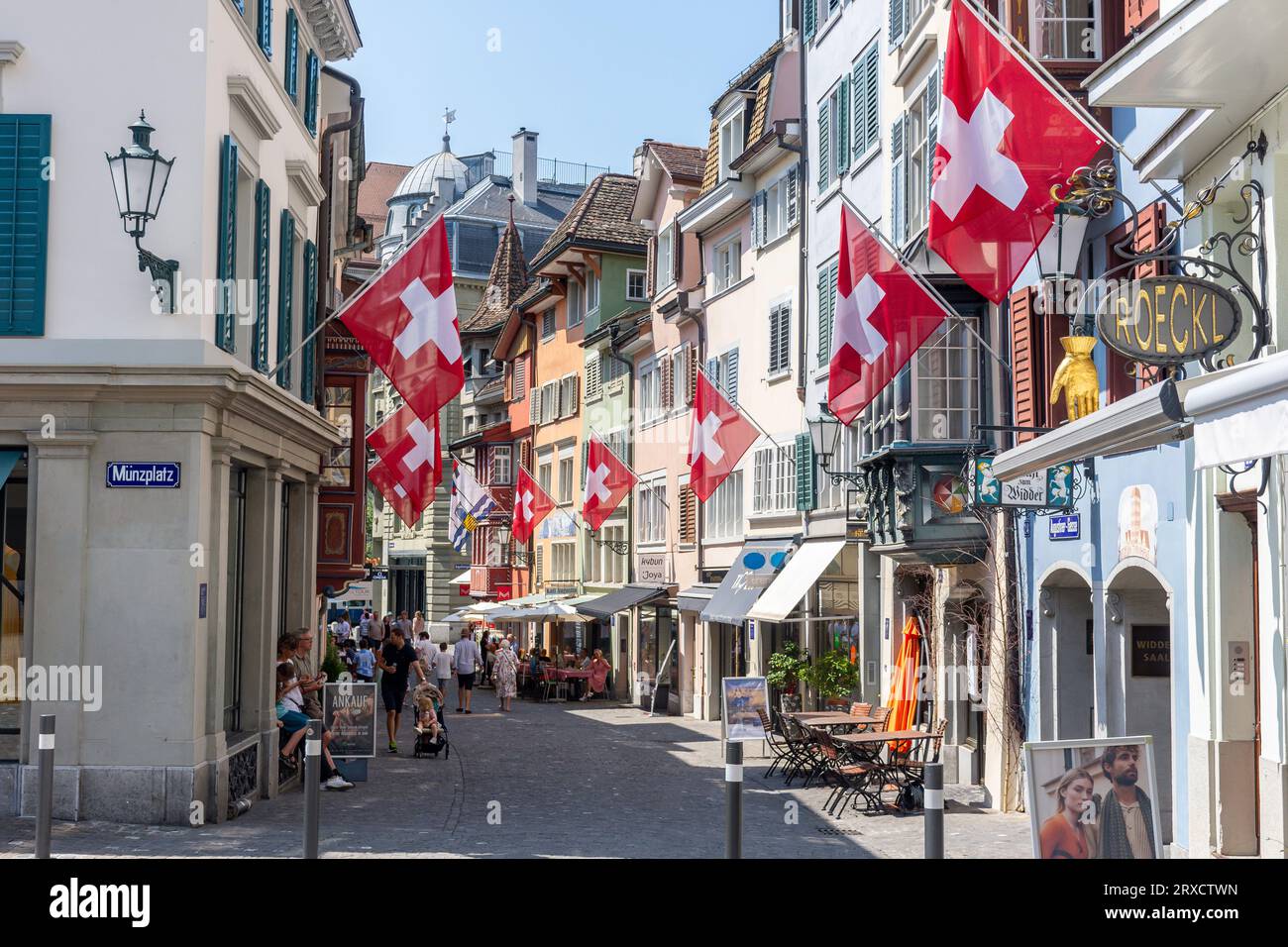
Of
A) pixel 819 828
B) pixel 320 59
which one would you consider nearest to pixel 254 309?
pixel 320 59

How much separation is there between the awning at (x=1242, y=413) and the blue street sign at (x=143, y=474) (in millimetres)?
9185

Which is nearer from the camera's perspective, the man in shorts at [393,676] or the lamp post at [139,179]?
the lamp post at [139,179]

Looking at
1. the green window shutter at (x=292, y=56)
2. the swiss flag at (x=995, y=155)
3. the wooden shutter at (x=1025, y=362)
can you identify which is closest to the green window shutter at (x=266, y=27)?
the green window shutter at (x=292, y=56)

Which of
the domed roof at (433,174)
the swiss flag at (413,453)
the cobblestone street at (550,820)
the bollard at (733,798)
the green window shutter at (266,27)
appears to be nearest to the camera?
the bollard at (733,798)

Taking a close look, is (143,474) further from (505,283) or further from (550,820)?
(505,283)

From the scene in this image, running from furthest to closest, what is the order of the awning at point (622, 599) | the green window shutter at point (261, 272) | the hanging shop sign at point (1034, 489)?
1. the awning at point (622, 599)
2. the green window shutter at point (261, 272)
3. the hanging shop sign at point (1034, 489)

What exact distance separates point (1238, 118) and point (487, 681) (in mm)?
39696

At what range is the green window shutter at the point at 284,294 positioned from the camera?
19234 millimetres

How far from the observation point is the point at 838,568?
1057 inches

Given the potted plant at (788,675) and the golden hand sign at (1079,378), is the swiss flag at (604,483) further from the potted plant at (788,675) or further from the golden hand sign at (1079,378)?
the golden hand sign at (1079,378)

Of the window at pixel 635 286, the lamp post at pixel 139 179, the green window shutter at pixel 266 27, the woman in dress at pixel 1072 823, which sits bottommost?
the woman in dress at pixel 1072 823
